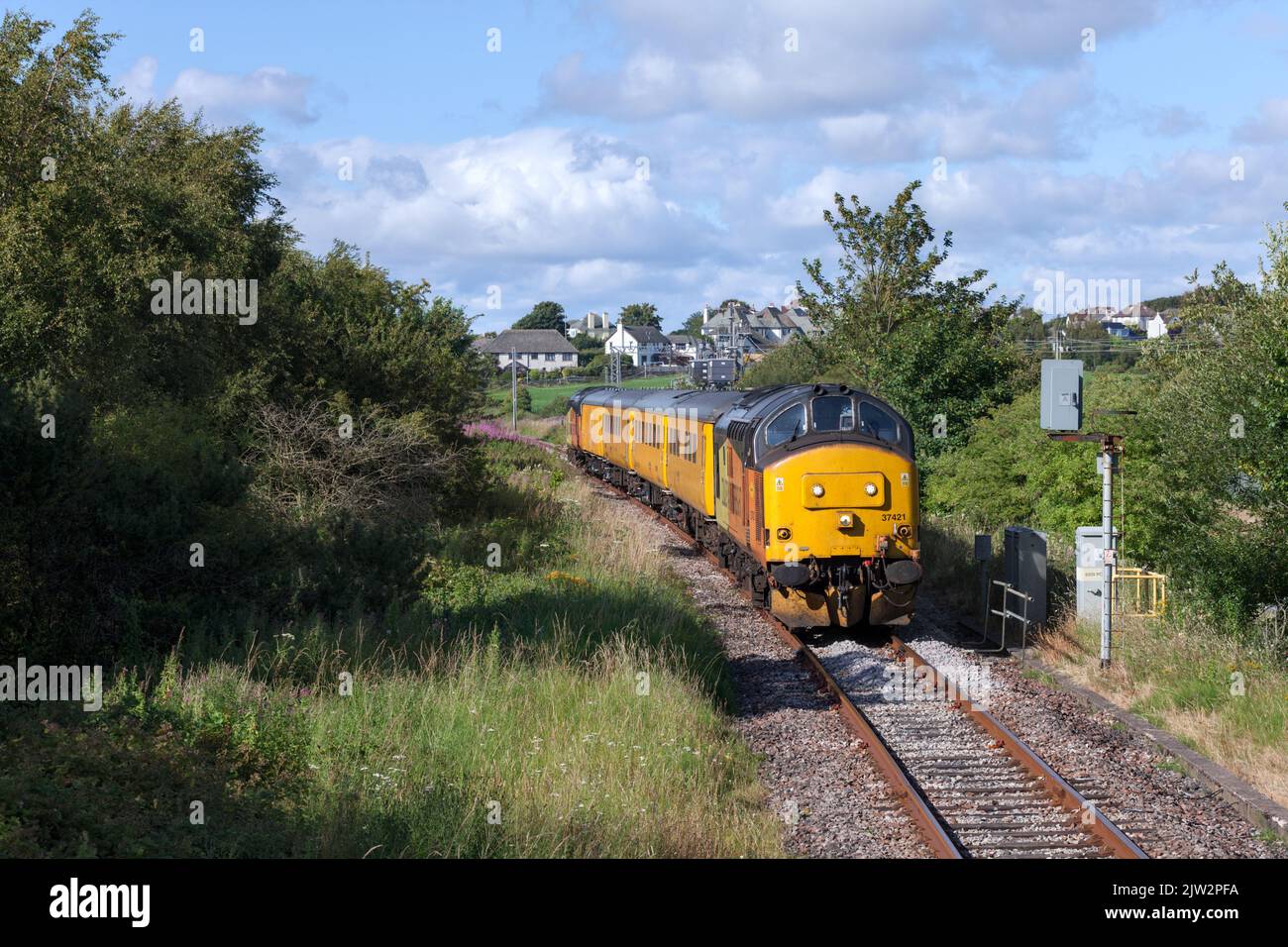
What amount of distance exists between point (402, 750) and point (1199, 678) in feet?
27.3

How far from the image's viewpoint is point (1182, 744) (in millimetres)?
10711

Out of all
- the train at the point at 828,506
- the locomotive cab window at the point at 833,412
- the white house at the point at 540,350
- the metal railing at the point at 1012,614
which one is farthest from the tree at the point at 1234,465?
the white house at the point at 540,350

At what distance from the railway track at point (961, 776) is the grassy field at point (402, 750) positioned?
1.28 metres

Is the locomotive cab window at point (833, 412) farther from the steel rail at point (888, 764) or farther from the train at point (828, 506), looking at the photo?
the steel rail at point (888, 764)

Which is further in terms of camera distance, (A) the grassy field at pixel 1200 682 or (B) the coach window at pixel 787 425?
(B) the coach window at pixel 787 425

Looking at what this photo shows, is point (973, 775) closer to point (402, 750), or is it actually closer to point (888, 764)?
point (888, 764)

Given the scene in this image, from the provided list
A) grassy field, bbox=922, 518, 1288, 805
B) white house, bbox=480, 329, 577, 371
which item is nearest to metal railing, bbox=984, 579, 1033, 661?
grassy field, bbox=922, 518, 1288, 805

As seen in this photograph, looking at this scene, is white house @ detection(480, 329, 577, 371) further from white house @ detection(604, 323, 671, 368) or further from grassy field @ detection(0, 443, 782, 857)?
grassy field @ detection(0, 443, 782, 857)

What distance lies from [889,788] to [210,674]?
582 cm

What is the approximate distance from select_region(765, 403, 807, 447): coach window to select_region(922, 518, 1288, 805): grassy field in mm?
4182

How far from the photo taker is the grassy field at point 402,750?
6.99 meters

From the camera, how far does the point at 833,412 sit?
Answer: 15328 mm

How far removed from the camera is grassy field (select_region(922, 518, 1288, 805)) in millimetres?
10289
